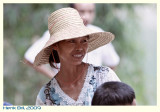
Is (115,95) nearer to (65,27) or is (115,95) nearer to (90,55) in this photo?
(65,27)

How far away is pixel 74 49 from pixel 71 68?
6.9 inches

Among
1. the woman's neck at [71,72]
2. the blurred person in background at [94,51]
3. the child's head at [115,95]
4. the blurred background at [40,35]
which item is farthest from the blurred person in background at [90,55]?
the blurred background at [40,35]

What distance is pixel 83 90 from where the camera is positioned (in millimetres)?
2012

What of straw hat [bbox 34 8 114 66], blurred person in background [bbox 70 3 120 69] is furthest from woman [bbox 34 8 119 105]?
blurred person in background [bbox 70 3 120 69]

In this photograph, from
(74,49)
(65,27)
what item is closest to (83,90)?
(74,49)

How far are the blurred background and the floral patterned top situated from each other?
10.8ft

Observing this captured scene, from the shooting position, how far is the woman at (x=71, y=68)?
1954mm

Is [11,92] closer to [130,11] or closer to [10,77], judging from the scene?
[10,77]

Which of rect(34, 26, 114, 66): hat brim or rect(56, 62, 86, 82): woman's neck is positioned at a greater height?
rect(34, 26, 114, 66): hat brim

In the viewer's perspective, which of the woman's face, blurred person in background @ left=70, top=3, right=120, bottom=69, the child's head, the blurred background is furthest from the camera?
the blurred background

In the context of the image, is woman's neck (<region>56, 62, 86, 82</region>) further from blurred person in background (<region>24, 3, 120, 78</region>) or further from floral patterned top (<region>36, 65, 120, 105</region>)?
blurred person in background (<region>24, 3, 120, 78</region>)

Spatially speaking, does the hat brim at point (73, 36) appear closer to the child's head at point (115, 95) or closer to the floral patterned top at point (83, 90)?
the floral patterned top at point (83, 90)

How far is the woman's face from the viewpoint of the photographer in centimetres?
193

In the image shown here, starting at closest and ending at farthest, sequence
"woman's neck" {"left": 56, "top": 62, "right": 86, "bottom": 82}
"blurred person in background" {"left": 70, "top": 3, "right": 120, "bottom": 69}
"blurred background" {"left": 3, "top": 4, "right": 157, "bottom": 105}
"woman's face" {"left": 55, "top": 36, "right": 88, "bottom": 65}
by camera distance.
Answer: "woman's face" {"left": 55, "top": 36, "right": 88, "bottom": 65} → "woman's neck" {"left": 56, "top": 62, "right": 86, "bottom": 82} → "blurred person in background" {"left": 70, "top": 3, "right": 120, "bottom": 69} → "blurred background" {"left": 3, "top": 4, "right": 157, "bottom": 105}
